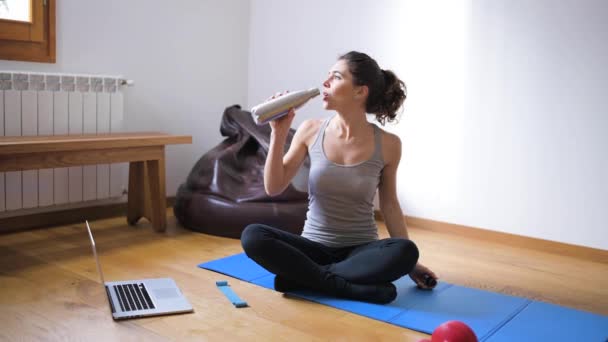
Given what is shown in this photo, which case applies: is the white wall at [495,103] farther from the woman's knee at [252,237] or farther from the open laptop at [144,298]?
the open laptop at [144,298]

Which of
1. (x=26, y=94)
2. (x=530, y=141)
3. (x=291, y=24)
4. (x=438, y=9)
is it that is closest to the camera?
(x=26, y=94)

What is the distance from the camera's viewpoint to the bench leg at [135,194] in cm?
313

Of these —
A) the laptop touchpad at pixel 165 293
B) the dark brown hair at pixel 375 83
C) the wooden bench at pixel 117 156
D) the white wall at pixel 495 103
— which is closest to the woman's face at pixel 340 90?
the dark brown hair at pixel 375 83

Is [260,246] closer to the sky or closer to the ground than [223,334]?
closer to the sky

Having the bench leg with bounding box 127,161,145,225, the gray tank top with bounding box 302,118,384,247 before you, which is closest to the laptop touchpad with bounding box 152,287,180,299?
the gray tank top with bounding box 302,118,384,247

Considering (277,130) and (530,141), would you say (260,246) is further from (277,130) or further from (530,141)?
(530,141)

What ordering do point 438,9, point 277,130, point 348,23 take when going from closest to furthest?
point 277,130 → point 438,9 → point 348,23

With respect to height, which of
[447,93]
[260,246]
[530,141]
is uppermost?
[447,93]

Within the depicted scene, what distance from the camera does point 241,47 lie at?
13.3ft

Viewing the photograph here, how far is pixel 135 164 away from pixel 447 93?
5.46 feet

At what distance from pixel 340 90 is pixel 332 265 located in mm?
596

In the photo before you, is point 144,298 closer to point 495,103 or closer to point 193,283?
point 193,283

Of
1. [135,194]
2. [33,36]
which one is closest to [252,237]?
[135,194]

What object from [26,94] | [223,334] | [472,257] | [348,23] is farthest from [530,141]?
[26,94]
